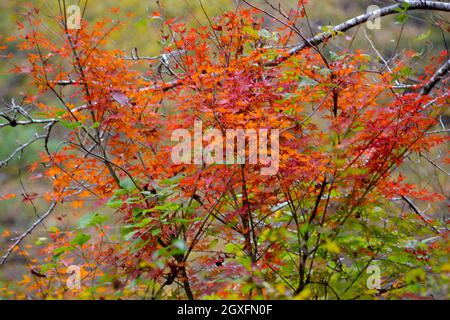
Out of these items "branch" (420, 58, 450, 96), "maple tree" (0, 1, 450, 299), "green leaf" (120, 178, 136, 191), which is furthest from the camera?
"branch" (420, 58, 450, 96)

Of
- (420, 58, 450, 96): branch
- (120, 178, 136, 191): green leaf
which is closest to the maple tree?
(120, 178, 136, 191): green leaf

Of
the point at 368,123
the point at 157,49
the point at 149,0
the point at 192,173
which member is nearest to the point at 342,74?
the point at 368,123

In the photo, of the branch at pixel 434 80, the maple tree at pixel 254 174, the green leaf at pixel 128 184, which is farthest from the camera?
the branch at pixel 434 80

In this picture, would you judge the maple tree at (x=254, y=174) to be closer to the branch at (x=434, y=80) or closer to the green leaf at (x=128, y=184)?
the green leaf at (x=128, y=184)

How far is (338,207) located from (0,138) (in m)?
6.86

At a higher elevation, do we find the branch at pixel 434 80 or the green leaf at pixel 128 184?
the branch at pixel 434 80

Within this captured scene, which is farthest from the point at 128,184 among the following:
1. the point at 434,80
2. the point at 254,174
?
the point at 434,80

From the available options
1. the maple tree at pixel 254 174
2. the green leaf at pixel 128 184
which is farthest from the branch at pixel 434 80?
the green leaf at pixel 128 184

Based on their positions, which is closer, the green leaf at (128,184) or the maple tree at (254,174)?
the maple tree at (254,174)

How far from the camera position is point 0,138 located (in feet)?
27.1

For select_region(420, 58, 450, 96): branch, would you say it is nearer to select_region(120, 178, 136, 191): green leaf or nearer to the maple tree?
the maple tree

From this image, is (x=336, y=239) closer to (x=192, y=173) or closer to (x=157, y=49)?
(x=192, y=173)

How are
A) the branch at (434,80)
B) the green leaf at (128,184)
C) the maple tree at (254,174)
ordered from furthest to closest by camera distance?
the branch at (434,80)
the green leaf at (128,184)
the maple tree at (254,174)

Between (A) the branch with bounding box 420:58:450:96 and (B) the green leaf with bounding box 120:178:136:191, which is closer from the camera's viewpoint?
(B) the green leaf with bounding box 120:178:136:191
